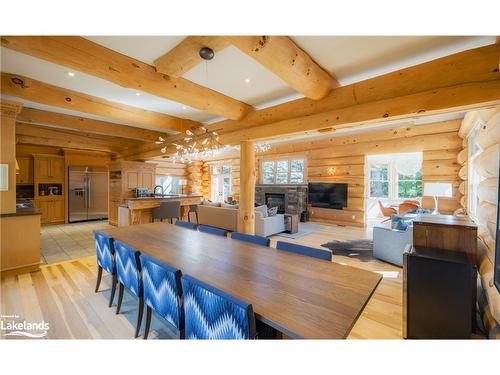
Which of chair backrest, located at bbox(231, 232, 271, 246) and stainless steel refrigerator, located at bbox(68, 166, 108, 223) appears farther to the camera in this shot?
stainless steel refrigerator, located at bbox(68, 166, 108, 223)

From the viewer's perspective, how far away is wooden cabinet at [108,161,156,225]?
6.40 meters

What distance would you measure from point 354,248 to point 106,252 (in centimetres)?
429

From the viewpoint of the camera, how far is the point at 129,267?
1942mm

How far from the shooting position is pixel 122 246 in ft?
6.58

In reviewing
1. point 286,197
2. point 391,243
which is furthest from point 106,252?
point 286,197

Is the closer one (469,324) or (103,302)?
(469,324)

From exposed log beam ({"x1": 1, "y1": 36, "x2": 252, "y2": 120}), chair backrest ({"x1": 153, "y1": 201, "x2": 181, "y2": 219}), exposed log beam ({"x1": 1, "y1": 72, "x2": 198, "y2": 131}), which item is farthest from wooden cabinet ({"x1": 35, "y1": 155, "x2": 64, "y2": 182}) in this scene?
exposed log beam ({"x1": 1, "y1": 36, "x2": 252, "y2": 120})

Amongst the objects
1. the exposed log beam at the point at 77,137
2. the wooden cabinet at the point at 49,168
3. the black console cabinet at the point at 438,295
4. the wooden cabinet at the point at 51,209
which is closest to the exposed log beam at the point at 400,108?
the black console cabinet at the point at 438,295

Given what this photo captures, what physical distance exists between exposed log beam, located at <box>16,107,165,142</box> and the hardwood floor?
261cm

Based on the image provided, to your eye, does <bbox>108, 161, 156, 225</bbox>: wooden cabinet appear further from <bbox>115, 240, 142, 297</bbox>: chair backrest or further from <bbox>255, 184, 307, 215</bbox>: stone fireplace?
<bbox>115, 240, 142, 297</bbox>: chair backrest
